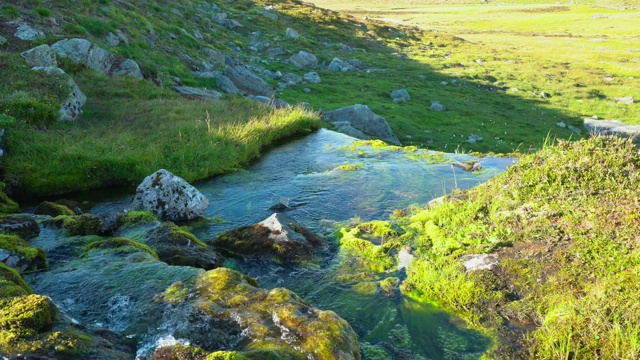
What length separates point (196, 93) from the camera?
97.9 feet

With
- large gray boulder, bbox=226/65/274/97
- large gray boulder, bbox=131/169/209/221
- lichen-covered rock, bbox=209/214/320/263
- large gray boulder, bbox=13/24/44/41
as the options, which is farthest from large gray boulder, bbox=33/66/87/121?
large gray boulder, bbox=226/65/274/97

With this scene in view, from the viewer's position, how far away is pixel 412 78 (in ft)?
Result: 182

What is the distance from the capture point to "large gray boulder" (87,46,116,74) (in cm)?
2708

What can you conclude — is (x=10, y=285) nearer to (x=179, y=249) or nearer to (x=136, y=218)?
(x=179, y=249)

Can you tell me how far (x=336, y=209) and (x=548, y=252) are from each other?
670 cm

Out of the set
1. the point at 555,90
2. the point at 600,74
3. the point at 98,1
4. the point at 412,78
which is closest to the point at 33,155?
the point at 98,1

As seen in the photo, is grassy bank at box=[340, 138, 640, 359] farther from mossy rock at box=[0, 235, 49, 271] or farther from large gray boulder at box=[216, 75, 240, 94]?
large gray boulder at box=[216, 75, 240, 94]

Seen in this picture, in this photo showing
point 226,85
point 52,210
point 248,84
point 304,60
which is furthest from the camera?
point 304,60

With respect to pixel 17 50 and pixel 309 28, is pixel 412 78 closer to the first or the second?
pixel 309 28

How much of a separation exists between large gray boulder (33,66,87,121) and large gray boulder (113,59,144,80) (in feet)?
19.5

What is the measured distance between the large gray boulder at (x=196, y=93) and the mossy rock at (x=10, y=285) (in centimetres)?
2188

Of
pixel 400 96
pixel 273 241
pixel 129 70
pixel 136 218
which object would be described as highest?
pixel 129 70

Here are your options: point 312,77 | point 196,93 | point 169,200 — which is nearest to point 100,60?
point 196,93

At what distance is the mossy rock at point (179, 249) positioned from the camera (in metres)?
10.6
